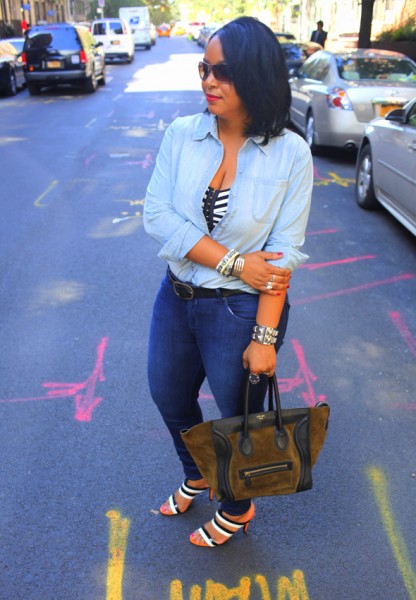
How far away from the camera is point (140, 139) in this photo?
13.0 metres

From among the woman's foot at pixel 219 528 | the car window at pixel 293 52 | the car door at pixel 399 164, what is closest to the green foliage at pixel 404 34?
the car window at pixel 293 52

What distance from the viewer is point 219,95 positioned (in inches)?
89.0

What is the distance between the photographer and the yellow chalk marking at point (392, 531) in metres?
2.67

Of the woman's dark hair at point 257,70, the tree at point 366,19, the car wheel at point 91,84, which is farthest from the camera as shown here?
the car wheel at point 91,84

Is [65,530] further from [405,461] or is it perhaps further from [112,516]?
[405,461]

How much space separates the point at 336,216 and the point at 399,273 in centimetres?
198

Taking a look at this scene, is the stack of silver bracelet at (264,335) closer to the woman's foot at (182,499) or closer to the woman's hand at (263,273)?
the woman's hand at (263,273)

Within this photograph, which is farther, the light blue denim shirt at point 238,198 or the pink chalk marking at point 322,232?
the pink chalk marking at point 322,232

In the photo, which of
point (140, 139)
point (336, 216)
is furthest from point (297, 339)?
point (140, 139)

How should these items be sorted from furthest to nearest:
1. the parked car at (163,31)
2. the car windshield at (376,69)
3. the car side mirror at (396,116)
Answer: the parked car at (163,31) → the car windshield at (376,69) → the car side mirror at (396,116)

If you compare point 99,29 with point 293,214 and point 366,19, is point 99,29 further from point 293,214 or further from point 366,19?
point 293,214

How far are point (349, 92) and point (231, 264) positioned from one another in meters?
8.76

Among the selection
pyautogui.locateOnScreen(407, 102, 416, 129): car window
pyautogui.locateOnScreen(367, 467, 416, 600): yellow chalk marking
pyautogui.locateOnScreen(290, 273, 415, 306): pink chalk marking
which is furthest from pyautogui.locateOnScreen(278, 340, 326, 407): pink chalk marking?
pyautogui.locateOnScreen(407, 102, 416, 129): car window

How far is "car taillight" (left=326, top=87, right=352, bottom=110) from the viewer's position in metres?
10.3
